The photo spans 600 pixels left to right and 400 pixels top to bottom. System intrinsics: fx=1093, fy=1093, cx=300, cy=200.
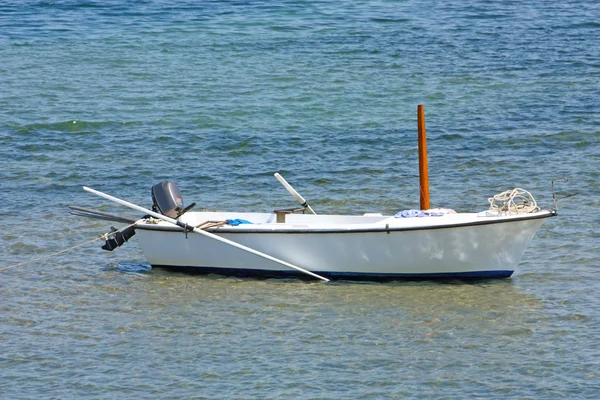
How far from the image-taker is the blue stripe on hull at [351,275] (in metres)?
14.0

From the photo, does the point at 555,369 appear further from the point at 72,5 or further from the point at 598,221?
the point at 72,5

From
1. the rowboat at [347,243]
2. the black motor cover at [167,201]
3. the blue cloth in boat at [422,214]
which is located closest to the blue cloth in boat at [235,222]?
the rowboat at [347,243]

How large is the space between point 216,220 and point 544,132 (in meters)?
8.86

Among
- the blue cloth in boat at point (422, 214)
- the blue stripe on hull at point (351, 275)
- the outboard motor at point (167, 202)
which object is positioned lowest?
the blue stripe on hull at point (351, 275)

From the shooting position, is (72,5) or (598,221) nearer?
(598,221)

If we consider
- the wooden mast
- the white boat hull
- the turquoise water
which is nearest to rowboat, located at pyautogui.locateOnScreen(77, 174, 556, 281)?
the white boat hull

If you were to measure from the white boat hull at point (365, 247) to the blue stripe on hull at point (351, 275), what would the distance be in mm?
13

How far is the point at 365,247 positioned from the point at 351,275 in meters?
0.50

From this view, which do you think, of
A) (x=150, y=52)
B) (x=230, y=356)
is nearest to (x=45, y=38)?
(x=150, y=52)

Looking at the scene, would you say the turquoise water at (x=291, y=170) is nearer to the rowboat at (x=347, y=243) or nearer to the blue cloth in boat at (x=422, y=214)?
the rowboat at (x=347, y=243)

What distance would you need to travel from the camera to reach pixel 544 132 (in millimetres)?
21500

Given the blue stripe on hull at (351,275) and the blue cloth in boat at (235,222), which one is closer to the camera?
the blue stripe on hull at (351,275)

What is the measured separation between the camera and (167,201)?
49.6ft

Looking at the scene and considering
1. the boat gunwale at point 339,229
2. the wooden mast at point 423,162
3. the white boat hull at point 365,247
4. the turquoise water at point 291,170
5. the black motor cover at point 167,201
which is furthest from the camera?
the black motor cover at point 167,201
